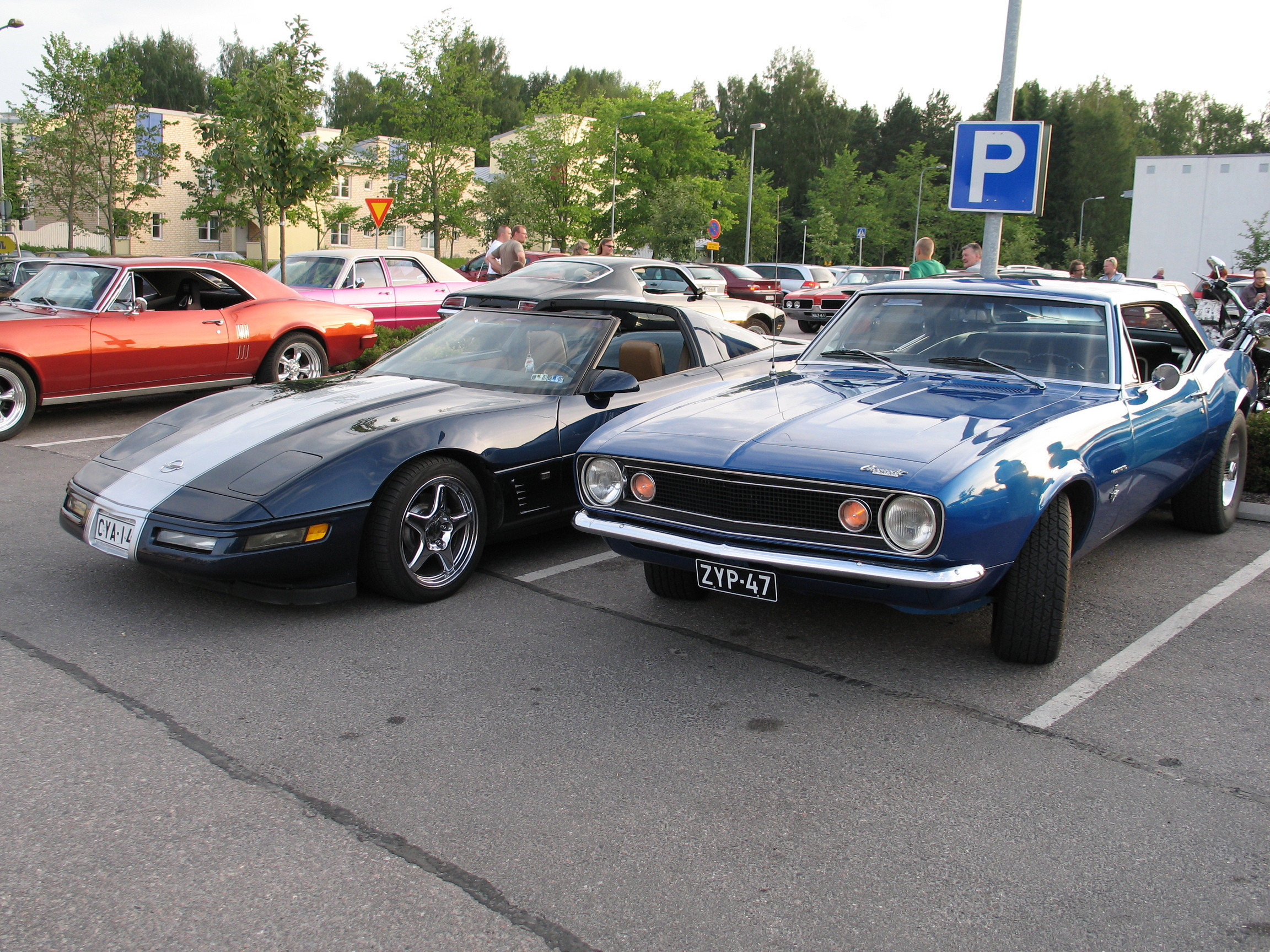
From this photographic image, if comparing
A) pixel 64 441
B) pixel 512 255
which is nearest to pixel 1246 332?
pixel 512 255

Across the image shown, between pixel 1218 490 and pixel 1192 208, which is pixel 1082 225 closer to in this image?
pixel 1192 208

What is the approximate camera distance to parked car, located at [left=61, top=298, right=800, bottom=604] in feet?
13.9

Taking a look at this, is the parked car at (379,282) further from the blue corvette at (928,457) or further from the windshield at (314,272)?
the blue corvette at (928,457)

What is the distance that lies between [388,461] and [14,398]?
5.77 m

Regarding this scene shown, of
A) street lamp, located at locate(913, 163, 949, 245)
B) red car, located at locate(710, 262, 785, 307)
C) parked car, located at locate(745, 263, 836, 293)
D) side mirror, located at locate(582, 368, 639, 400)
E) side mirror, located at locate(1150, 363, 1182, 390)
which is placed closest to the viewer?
side mirror, located at locate(1150, 363, 1182, 390)

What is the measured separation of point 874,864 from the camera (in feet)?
8.62

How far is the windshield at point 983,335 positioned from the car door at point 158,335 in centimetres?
636

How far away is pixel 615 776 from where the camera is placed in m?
3.09

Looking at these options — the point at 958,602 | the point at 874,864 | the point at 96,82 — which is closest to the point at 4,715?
the point at 874,864

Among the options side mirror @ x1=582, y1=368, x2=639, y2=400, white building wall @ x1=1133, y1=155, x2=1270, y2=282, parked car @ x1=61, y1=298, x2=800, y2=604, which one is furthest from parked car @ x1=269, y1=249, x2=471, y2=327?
white building wall @ x1=1133, y1=155, x2=1270, y2=282

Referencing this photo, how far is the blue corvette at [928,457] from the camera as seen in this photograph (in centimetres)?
349

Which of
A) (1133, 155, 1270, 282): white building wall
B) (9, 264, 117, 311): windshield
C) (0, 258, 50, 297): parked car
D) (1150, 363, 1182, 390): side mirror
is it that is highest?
(1133, 155, 1270, 282): white building wall

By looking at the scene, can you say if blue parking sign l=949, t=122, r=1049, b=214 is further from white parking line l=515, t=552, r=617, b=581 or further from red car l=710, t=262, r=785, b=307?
red car l=710, t=262, r=785, b=307

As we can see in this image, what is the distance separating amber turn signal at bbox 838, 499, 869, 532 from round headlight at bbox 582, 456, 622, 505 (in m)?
0.96
